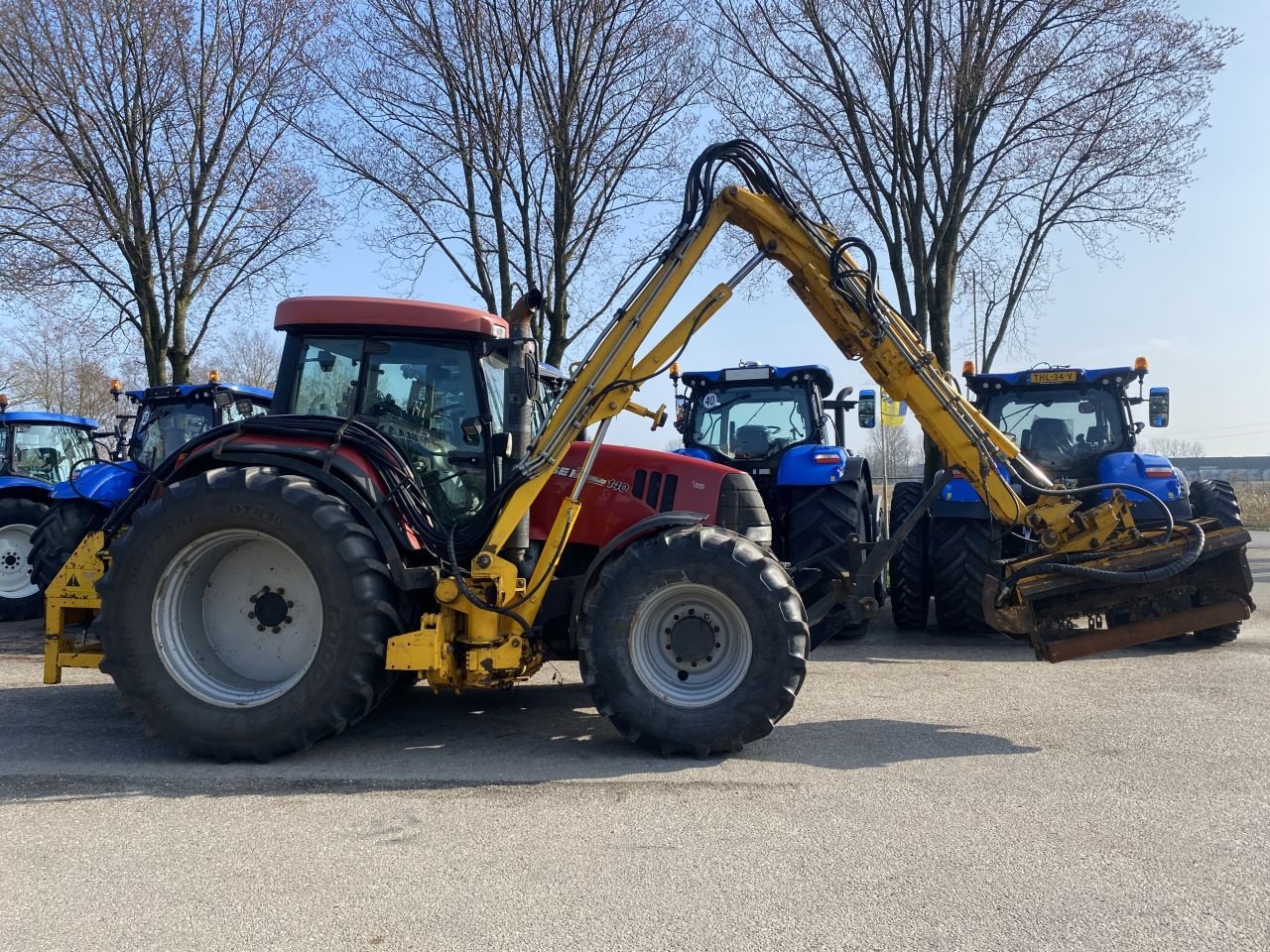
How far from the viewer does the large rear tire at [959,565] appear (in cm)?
852

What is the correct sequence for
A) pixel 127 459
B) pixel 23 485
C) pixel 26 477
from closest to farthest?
pixel 127 459 → pixel 23 485 → pixel 26 477

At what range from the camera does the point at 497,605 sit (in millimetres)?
5062

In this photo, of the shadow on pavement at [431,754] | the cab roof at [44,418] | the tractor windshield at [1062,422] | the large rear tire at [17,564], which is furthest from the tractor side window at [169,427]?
the tractor windshield at [1062,422]

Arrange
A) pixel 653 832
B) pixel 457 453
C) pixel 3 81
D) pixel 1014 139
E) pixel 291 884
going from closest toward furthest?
pixel 291 884
pixel 653 832
pixel 457 453
pixel 1014 139
pixel 3 81

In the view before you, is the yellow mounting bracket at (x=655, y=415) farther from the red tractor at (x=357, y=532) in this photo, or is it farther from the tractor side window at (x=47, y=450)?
the tractor side window at (x=47, y=450)

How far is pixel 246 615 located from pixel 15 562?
7.07 metres

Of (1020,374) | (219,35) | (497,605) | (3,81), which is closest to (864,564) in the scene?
(497,605)

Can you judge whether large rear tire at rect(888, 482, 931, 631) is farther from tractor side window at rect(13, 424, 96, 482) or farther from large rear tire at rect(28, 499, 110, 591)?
tractor side window at rect(13, 424, 96, 482)

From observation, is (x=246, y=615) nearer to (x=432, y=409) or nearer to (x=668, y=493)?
(x=432, y=409)

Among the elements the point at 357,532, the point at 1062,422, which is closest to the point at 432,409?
the point at 357,532

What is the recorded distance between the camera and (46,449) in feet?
39.8

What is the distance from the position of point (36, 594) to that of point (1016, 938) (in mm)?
10957

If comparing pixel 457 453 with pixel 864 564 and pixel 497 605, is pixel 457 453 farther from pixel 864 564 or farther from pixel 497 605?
pixel 864 564

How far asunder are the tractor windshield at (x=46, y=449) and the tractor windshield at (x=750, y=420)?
314 inches
